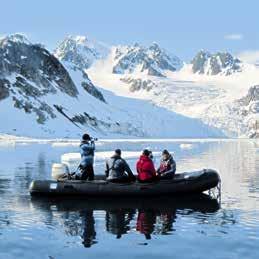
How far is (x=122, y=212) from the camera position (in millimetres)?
23859

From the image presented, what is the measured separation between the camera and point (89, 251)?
685 inches

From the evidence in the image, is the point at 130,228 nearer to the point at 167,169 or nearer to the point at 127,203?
the point at 127,203

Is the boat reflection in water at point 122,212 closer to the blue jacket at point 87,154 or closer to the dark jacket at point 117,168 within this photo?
the dark jacket at point 117,168

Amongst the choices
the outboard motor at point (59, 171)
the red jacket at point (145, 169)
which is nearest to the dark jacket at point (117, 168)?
the red jacket at point (145, 169)

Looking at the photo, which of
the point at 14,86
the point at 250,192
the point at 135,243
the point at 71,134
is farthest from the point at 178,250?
the point at 14,86

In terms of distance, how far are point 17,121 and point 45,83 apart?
3569 cm

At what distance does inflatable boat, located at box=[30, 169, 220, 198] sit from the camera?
88.2ft

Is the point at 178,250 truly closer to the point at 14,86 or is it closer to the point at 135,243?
the point at 135,243

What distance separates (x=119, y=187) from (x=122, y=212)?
3.09 m

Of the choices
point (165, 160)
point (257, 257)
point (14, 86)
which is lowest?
point (257, 257)

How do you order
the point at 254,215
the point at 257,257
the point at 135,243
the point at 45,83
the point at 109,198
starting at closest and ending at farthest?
1. the point at 257,257
2. the point at 135,243
3. the point at 254,215
4. the point at 109,198
5. the point at 45,83

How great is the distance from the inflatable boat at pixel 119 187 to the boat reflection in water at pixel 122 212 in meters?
0.32

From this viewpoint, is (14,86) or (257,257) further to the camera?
(14,86)

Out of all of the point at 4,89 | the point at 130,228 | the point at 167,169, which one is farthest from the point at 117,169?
the point at 4,89
